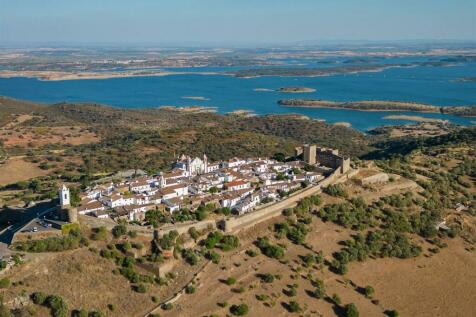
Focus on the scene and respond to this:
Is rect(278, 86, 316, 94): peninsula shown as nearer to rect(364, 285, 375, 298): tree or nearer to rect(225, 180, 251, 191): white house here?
rect(225, 180, 251, 191): white house

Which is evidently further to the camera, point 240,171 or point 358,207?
point 240,171

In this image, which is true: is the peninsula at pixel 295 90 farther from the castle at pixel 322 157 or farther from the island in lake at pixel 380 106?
the castle at pixel 322 157

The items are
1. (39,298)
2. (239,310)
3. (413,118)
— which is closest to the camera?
(39,298)

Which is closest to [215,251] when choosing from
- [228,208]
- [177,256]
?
[177,256]

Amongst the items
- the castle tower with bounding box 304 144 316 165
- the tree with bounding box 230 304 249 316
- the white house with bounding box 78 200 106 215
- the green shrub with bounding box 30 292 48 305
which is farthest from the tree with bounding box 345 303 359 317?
the castle tower with bounding box 304 144 316 165

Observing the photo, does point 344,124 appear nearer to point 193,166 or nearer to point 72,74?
point 193,166

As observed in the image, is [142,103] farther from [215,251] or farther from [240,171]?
[215,251]

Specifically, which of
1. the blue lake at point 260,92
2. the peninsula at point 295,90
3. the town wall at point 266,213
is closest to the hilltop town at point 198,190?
the town wall at point 266,213

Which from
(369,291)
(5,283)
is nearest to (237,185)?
(369,291)
